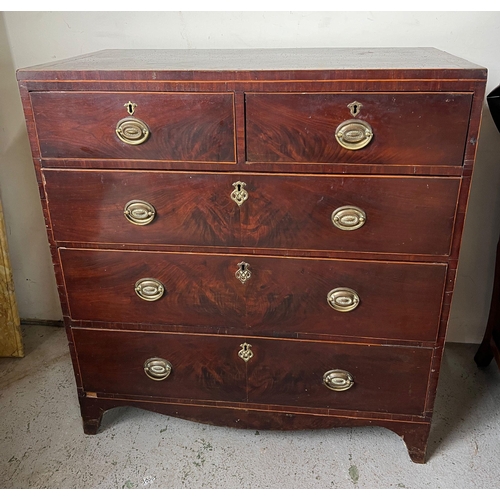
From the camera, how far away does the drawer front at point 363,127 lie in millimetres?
1048

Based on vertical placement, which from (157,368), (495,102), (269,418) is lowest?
(269,418)

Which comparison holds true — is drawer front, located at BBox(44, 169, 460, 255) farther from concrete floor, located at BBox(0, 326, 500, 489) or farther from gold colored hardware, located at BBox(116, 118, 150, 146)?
concrete floor, located at BBox(0, 326, 500, 489)

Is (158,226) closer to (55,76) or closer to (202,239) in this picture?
(202,239)

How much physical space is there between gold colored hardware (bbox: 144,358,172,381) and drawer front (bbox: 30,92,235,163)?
58 cm

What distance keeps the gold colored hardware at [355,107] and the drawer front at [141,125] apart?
0.83ft

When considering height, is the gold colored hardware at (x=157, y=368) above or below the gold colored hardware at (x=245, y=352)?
below

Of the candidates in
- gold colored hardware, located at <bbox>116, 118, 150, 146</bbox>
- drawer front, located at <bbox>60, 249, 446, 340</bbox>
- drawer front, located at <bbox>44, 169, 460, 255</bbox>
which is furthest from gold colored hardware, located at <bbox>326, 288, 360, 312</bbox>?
gold colored hardware, located at <bbox>116, 118, 150, 146</bbox>

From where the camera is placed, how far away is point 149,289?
4.27 feet

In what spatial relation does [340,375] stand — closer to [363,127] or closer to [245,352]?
[245,352]

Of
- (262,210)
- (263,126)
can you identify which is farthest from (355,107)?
(262,210)

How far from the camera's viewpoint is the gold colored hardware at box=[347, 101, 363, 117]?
1.05 meters

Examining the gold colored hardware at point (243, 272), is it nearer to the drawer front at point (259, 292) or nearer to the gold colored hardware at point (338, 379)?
the drawer front at point (259, 292)

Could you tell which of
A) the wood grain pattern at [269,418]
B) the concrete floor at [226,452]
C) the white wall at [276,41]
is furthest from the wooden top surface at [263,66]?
the concrete floor at [226,452]

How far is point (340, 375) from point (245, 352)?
0.26 m
